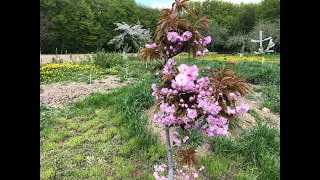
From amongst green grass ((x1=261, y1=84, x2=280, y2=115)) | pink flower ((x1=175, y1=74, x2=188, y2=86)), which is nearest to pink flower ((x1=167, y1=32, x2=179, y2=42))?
pink flower ((x1=175, y1=74, x2=188, y2=86))

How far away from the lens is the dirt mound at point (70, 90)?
161 inches

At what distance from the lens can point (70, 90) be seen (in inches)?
185

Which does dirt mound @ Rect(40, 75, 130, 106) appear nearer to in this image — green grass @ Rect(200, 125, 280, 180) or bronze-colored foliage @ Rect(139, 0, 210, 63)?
green grass @ Rect(200, 125, 280, 180)

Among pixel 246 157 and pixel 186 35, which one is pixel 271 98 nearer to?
pixel 246 157

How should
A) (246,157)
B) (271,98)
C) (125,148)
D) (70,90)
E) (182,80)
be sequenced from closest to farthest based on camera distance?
(182,80) < (246,157) < (125,148) < (271,98) < (70,90)

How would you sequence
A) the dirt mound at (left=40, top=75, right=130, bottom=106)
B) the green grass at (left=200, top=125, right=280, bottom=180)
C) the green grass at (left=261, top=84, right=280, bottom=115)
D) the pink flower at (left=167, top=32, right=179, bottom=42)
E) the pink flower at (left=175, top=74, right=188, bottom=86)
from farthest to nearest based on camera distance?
the dirt mound at (left=40, top=75, right=130, bottom=106) < the green grass at (left=261, top=84, right=280, bottom=115) < the green grass at (left=200, top=125, right=280, bottom=180) < the pink flower at (left=167, top=32, right=179, bottom=42) < the pink flower at (left=175, top=74, right=188, bottom=86)

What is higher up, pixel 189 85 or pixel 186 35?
pixel 186 35

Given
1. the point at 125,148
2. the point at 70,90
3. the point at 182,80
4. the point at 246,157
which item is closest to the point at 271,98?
the point at 246,157

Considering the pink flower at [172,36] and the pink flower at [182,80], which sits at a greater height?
the pink flower at [172,36]

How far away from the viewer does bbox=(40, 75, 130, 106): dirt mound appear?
13.4ft

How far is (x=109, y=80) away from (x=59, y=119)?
8.53 feet

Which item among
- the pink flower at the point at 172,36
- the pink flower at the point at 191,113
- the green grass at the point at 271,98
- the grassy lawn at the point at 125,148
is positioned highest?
the pink flower at the point at 172,36

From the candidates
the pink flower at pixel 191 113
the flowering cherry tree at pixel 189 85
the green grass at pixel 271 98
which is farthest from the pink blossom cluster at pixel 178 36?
the green grass at pixel 271 98

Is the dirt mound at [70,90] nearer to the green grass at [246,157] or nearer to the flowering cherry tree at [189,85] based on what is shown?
the green grass at [246,157]
